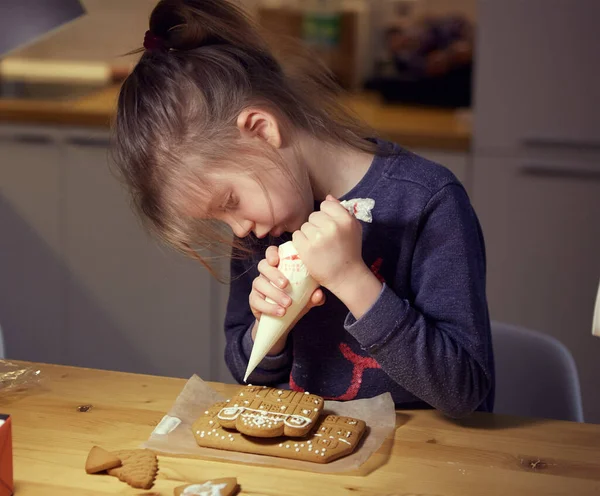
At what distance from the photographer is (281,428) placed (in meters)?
1.01

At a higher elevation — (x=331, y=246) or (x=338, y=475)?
(x=331, y=246)

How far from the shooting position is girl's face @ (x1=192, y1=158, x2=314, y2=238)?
44.6 inches

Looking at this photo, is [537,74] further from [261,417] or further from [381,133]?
[261,417]

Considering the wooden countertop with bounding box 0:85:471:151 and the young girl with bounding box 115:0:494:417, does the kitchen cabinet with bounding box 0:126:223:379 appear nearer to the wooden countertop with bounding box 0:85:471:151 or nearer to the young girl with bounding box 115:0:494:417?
the wooden countertop with bounding box 0:85:471:151

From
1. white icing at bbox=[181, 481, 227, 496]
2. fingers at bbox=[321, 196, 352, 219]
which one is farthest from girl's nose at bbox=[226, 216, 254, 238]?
white icing at bbox=[181, 481, 227, 496]

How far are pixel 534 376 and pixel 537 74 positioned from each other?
119 centimetres

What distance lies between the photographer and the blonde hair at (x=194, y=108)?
1.15m

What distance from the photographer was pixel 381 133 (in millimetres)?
2139

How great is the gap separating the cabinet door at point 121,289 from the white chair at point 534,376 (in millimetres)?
1298

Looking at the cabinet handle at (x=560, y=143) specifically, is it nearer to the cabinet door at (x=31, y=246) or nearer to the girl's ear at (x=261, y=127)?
the cabinet door at (x=31, y=246)

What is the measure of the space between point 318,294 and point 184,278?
5.25 feet

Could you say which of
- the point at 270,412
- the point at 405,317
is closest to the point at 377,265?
the point at 405,317

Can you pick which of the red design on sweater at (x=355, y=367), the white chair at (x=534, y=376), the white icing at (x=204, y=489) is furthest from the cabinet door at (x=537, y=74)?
the white icing at (x=204, y=489)

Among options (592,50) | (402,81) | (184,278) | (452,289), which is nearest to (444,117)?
(402,81)
